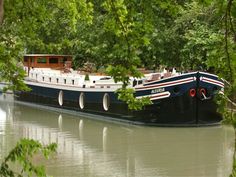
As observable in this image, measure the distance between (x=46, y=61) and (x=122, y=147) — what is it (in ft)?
40.3

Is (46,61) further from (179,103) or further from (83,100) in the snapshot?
(179,103)

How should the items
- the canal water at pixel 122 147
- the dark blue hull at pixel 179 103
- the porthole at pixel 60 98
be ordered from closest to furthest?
the canal water at pixel 122 147
the dark blue hull at pixel 179 103
the porthole at pixel 60 98

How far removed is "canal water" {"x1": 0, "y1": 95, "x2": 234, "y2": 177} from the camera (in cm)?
1044

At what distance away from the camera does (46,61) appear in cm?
2459

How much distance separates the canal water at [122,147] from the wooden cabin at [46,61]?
5.02 m

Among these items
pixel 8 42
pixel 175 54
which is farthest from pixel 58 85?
pixel 8 42

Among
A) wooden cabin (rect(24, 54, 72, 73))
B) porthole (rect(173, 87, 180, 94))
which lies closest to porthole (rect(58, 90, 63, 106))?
wooden cabin (rect(24, 54, 72, 73))

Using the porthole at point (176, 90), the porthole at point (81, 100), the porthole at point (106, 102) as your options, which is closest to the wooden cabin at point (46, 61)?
the porthole at point (81, 100)

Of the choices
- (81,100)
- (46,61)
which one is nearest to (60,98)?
(81,100)

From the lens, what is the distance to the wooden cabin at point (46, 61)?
24094mm

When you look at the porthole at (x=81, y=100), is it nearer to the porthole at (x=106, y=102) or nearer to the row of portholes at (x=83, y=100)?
the row of portholes at (x=83, y=100)

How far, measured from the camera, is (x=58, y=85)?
21406mm

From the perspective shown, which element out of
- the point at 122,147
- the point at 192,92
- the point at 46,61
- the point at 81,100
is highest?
the point at 46,61

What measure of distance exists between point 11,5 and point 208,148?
9448 millimetres
